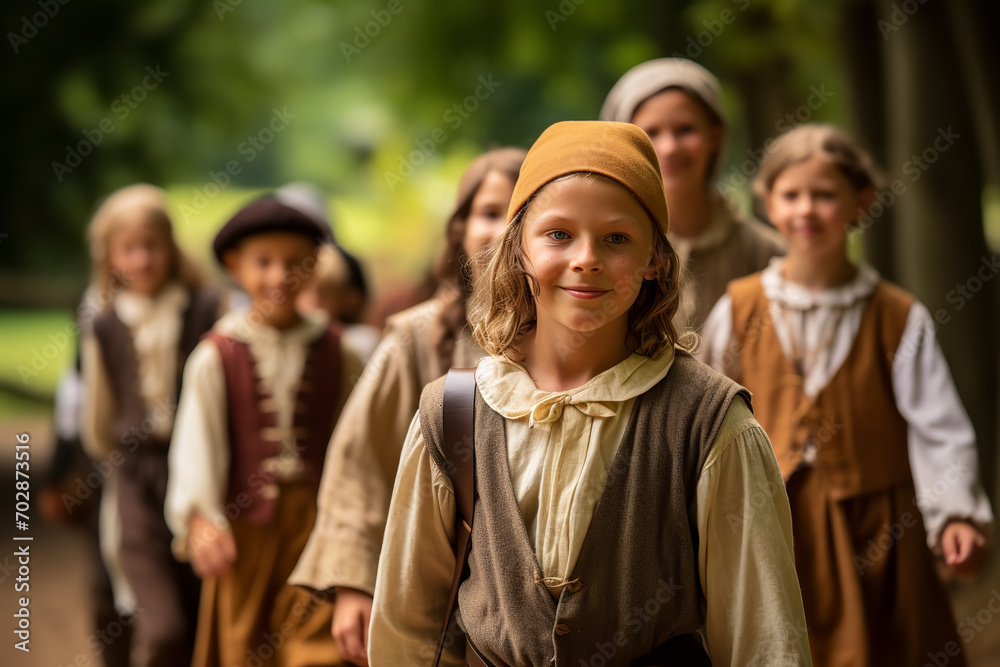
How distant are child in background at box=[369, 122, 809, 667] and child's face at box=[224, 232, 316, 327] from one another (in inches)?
57.1

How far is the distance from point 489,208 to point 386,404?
26.8 inches

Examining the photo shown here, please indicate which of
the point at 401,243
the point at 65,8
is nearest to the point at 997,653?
the point at 401,243

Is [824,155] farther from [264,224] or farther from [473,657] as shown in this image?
[473,657]

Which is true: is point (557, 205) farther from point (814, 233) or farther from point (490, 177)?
point (814, 233)

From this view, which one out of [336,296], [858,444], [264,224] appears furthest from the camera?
[336,296]

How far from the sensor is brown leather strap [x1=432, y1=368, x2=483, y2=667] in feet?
5.88

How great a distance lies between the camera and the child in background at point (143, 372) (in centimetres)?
354

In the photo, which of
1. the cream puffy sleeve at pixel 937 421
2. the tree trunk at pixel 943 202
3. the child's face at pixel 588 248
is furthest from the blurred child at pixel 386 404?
the tree trunk at pixel 943 202

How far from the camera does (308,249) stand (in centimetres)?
315

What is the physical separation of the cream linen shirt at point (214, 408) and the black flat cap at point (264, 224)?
0.99ft

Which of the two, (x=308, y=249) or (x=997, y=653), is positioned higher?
(x=308, y=249)

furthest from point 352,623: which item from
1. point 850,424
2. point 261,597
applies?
point 850,424

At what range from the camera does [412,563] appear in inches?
72.7

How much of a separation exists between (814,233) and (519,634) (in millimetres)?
1784
